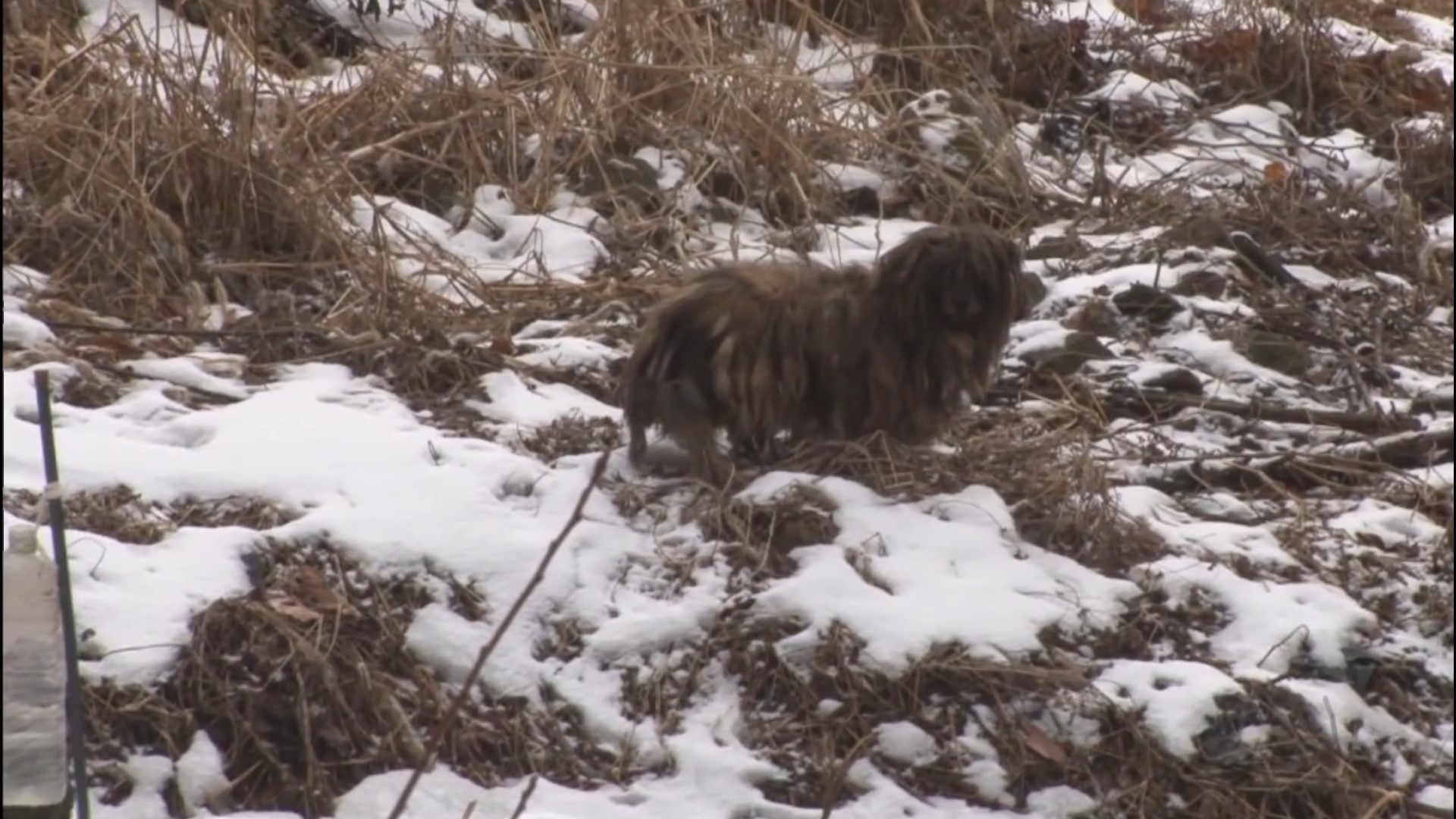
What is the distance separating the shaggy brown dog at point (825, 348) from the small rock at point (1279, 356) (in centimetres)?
123

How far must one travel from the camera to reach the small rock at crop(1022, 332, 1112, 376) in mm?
5656

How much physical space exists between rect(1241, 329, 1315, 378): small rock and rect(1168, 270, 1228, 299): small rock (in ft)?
1.24

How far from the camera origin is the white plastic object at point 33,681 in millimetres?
2062

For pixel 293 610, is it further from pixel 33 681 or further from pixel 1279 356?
pixel 1279 356

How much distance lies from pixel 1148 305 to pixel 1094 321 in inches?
9.7

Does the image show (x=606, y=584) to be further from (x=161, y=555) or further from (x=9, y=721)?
(x=9, y=721)

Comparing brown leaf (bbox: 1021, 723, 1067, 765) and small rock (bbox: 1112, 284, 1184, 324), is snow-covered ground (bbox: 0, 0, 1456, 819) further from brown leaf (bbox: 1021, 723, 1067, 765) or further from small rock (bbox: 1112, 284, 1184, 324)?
small rock (bbox: 1112, 284, 1184, 324)

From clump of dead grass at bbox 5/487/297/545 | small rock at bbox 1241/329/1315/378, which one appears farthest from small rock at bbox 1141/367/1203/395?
clump of dead grass at bbox 5/487/297/545

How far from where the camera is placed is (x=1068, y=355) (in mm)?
5707

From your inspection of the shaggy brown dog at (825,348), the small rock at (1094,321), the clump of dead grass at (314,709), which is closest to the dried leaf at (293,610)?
the clump of dead grass at (314,709)

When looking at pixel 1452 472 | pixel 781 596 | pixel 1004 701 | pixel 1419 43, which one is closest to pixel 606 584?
pixel 781 596

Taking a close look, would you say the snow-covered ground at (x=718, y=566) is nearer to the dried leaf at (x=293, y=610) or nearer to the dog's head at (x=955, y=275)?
the dried leaf at (x=293, y=610)

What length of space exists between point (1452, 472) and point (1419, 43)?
413 cm

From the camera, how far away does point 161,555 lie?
4.16m
